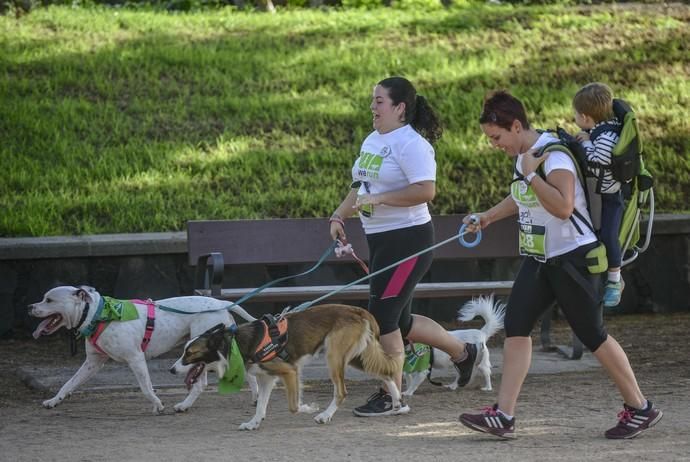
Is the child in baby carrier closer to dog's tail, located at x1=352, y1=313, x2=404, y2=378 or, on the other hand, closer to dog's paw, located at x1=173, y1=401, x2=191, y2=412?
dog's tail, located at x1=352, y1=313, x2=404, y2=378

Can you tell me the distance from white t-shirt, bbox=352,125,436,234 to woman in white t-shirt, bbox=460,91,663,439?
638mm

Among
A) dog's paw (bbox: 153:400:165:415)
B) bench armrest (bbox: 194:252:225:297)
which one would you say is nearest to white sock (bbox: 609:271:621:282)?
dog's paw (bbox: 153:400:165:415)

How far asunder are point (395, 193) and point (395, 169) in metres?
0.16

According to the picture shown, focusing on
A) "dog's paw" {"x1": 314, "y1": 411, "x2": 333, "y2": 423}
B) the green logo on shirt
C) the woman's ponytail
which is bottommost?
"dog's paw" {"x1": 314, "y1": 411, "x2": 333, "y2": 423}

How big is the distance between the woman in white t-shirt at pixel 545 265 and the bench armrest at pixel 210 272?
2928 mm

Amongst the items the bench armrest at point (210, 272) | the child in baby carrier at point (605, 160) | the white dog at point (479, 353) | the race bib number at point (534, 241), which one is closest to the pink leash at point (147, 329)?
the bench armrest at point (210, 272)

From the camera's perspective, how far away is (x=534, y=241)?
19.0ft

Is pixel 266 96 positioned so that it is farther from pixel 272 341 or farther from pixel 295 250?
pixel 272 341

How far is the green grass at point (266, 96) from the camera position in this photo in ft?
35.7

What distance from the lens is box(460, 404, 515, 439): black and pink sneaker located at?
586 cm

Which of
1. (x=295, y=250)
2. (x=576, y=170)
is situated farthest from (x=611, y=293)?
(x=295, y=250)

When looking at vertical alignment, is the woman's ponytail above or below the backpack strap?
above

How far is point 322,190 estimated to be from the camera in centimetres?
1102

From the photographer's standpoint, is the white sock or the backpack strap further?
the white sock
